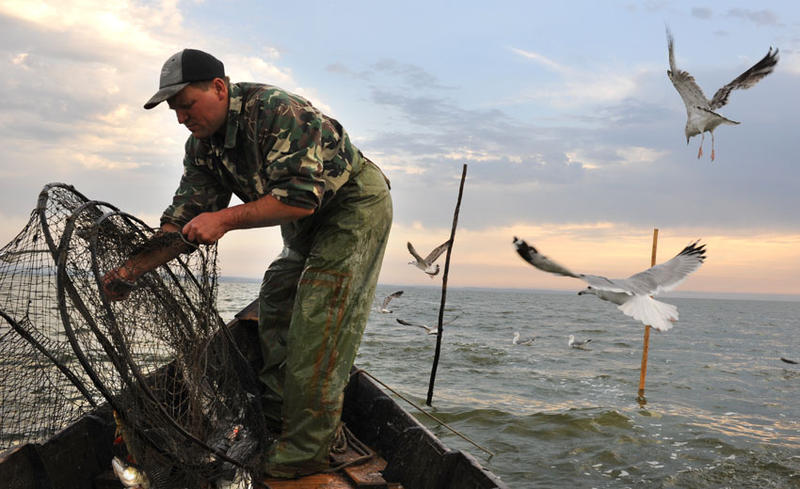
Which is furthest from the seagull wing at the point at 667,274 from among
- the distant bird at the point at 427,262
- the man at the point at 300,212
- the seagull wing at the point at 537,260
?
the distant bird at the point at 427,262

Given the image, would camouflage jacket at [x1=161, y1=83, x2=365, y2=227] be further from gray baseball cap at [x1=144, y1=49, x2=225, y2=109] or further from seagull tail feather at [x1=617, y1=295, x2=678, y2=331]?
seagull tail feather at [x1=617, y1=295, x2=678, y2=331]

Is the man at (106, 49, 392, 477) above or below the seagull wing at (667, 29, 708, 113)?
below

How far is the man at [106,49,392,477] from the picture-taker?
332 centimetres

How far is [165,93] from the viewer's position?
10.7 ft

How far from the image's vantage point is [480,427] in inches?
366

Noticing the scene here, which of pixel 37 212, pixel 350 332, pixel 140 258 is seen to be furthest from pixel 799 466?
pixel 37 212

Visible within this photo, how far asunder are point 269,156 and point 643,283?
3824 mm

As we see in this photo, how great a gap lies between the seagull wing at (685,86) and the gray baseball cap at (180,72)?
7.98 metres

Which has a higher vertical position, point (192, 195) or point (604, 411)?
point (192, 195)

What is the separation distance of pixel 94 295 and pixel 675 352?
2451 centimetres

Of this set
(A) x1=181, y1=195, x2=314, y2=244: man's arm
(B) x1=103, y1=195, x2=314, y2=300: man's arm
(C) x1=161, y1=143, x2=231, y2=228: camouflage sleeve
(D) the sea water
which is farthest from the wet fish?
(D) the sea water

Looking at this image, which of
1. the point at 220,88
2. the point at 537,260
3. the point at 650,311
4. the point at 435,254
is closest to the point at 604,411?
the point at 435,254

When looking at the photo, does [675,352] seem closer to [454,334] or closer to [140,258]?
[454,334]

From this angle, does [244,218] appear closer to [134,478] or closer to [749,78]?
[134,478]
